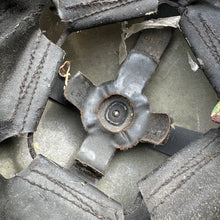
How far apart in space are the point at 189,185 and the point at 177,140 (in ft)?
1.08

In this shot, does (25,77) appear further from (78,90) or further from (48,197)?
(48,197)

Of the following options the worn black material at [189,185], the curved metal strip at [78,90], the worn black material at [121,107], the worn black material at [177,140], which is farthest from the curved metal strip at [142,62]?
the worn black material at [189,185]

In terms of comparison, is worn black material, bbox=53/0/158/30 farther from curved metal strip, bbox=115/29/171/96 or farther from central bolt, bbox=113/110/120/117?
central bolt, bbox=113/110/120/117

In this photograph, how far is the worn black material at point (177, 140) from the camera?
1649 millimetres

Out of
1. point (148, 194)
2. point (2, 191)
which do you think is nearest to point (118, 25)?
point (148, 194)

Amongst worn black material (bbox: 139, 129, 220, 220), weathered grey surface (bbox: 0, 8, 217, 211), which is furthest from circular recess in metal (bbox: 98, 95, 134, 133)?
worn black material (bbox: 139, 129, 220, 220)

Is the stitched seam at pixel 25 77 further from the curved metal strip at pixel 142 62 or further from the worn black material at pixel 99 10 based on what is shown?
the curved metal strip at pixel 142 62

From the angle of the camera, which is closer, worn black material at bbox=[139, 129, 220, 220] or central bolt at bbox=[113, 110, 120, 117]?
worn black material at bbox=[139, 129, 220, 220]

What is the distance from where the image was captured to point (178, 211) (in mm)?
1325

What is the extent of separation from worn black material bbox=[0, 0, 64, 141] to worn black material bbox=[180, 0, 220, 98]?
0.54 meters

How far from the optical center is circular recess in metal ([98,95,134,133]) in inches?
66.7

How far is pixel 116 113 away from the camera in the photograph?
170cm

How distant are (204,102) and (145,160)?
39 cm

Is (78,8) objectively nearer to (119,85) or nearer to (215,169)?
(119,85)
